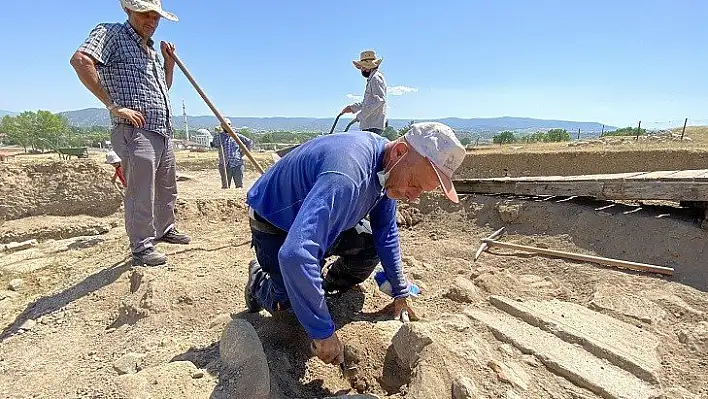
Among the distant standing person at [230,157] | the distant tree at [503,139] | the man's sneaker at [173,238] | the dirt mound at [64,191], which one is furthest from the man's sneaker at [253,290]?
the distant tree at [503,139]

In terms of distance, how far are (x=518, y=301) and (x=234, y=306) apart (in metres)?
1.77

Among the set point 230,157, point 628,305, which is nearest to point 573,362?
point 628,305

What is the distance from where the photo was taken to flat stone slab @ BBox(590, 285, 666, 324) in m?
2.58

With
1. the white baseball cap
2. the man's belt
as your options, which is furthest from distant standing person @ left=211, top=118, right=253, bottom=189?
the white baseball cap

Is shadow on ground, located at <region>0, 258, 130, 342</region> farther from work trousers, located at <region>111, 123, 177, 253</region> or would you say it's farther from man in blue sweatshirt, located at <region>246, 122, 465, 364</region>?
man in blue sweatshirt, located at <region>246, 122, 465, 364</region>

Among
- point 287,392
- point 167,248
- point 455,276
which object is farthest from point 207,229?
point 287,392

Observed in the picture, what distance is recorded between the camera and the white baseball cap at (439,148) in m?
1.77

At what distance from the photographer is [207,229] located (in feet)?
15.3

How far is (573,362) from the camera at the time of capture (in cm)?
208

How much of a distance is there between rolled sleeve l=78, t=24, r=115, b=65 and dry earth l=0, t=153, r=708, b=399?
4.80 feet

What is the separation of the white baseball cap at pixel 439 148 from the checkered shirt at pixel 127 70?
215 centimetres

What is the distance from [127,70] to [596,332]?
10.9 feet

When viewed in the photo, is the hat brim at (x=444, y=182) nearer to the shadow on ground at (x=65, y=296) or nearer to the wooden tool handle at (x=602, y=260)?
the wooden tool handle at (x=602, y=260)

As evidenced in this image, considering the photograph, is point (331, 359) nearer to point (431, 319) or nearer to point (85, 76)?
point (431, 319)
